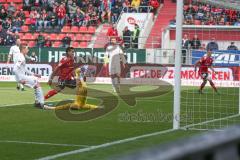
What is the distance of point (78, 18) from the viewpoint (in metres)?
42.1

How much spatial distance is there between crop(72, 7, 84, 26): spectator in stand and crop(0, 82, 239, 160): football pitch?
2291cm

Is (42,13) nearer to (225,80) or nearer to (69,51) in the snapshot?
(225,80)

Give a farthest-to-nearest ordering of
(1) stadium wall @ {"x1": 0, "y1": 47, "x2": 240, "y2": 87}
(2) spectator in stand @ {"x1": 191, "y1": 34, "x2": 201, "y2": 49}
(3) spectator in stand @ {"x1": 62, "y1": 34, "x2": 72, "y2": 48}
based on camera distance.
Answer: (3) spectator in stand @ {"x1": 62, "y1": 34, "x2": 72, "y2": 48} < (1) stadium wall @ {"x1": 0, "y1": 47, "x2": 240, "y2": 87} < (2) spectator in stand @ {"x1": 191, "y1": 34, "x2": 201, "y2": 49}

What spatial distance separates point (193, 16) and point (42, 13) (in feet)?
54.4

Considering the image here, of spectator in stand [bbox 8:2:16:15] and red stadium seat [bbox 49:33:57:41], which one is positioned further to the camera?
spectator in stand [bbox 8:2:16:15]

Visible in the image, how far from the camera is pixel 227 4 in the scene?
11383 mm

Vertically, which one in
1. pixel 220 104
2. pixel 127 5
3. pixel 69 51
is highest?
pixel 127 5

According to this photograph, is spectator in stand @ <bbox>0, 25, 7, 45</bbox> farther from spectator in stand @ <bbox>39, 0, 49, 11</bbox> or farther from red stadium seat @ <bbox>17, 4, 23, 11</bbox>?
red stadium seat @ <bbox>17, 4, 23, 11</bbox>

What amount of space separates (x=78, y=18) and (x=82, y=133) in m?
30.3

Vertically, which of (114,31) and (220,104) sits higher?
(114,31)

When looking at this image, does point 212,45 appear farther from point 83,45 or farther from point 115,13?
point 115,13

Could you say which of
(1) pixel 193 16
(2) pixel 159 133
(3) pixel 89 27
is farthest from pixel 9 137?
(3) pixel 89 27

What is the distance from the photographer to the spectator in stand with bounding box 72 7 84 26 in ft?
137

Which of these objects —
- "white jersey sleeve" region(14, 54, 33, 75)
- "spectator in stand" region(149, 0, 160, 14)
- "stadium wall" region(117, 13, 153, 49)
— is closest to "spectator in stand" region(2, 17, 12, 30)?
"stadium wall" region(117, 13, 153, 49)
